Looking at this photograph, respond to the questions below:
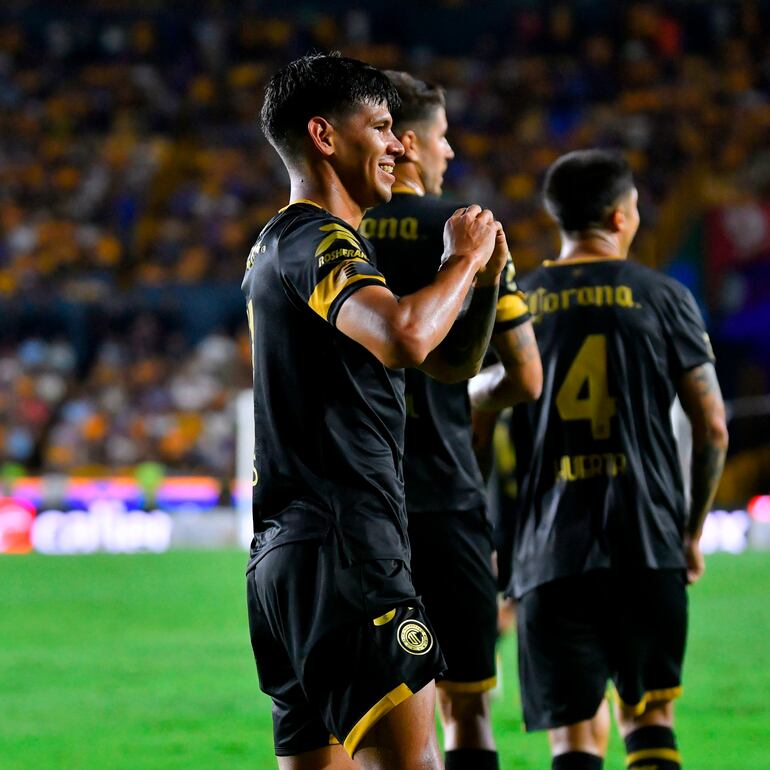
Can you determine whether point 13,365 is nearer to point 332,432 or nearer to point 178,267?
point 178,267

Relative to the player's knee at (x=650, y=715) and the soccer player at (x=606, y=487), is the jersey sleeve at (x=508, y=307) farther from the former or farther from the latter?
the player's knee at (x=650, y=715)

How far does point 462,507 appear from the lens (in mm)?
4160

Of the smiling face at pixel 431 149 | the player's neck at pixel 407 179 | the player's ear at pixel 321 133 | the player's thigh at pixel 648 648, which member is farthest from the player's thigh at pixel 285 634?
the smiling face at pixel 431 149

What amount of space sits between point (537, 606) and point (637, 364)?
0.79 metres

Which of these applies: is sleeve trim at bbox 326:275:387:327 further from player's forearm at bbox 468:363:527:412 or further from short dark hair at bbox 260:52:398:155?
player's forearm at bbox 468:363:527:412

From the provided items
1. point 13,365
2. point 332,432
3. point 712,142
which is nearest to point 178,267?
point 13,365

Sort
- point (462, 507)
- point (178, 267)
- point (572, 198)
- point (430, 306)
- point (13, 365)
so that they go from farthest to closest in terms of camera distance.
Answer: point (178, 267) < point (13, 365) < point (572, 198) < point (462, 507) < point (430, 306)

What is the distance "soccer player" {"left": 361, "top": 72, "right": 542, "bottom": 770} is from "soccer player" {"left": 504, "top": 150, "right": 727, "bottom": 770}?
227mm

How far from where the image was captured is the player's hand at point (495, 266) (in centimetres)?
310

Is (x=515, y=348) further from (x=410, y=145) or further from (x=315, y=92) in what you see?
(x=315, y=92)

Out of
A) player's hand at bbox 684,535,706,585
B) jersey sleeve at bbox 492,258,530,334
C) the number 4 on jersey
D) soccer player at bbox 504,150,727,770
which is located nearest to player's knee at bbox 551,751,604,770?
soccer player at bbox 504,150,727,770

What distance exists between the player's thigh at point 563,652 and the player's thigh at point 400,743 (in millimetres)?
1518

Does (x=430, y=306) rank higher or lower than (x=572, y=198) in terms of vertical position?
lower

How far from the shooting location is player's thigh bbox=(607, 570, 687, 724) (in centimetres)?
427
